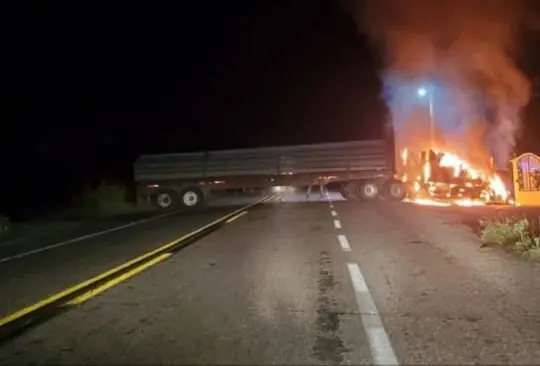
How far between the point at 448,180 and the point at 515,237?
16.6 meters

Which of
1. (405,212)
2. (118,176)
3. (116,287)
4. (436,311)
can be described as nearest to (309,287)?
(436,311)

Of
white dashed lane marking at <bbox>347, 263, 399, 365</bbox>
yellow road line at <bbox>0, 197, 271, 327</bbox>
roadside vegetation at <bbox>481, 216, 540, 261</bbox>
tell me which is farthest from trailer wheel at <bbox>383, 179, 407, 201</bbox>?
white dashed lane marking at <bbox>347, 263, 399, 365</bbox>

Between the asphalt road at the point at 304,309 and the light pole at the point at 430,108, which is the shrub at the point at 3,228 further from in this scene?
the light pole at the point at 430,108

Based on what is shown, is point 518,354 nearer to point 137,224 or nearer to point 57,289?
point 57,289

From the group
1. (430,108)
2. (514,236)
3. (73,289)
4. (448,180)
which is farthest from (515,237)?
(430,108)

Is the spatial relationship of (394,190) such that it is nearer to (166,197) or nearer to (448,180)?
(448,180)

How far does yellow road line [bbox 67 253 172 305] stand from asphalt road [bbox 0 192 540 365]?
19cm

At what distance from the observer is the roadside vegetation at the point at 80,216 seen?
748 inches

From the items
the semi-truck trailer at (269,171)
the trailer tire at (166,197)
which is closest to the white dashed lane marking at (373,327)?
the semi-truck trailer at (269,171)

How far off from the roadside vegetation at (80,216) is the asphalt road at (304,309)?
6204 millimetres

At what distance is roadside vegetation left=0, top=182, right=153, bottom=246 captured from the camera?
19.0 metres

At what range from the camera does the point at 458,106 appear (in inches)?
1253

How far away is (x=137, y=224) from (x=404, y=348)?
16.1 meters

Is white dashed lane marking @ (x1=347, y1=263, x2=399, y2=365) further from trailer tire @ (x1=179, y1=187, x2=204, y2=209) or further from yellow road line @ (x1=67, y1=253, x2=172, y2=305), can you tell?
trailer tire @ (x1=179, y1=187, x2=204, y2=209)
